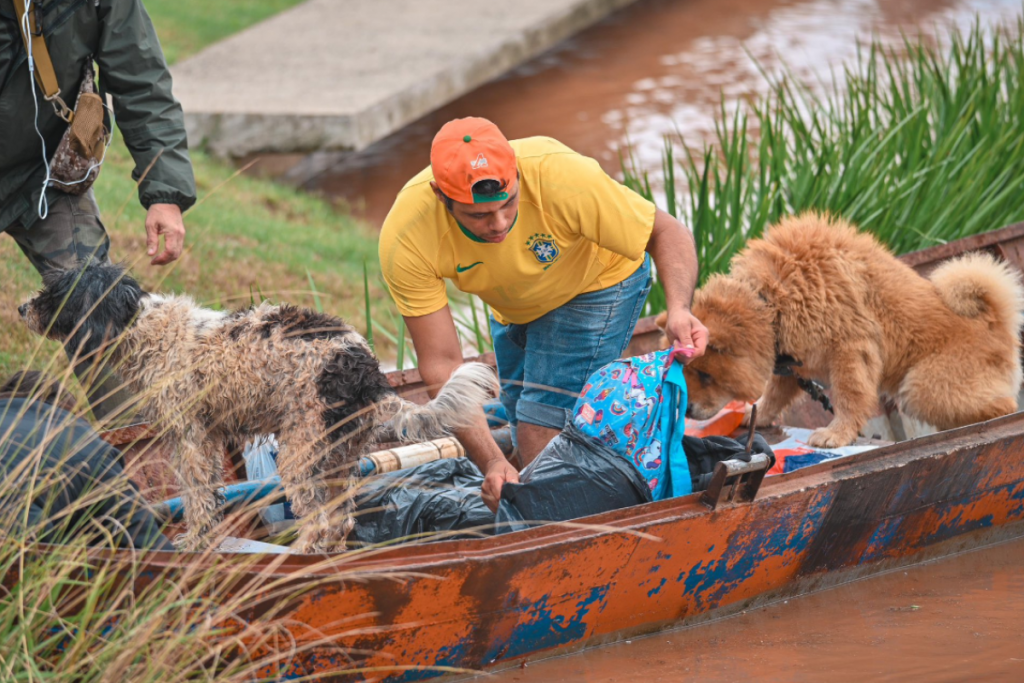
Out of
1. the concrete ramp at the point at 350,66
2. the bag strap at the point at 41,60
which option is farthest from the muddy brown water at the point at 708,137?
the bag strap at the point at 41,60

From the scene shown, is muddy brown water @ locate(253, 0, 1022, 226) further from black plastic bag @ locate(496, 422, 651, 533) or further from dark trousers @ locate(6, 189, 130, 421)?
black plastic bag @ locate(496, 422, 651, 533)

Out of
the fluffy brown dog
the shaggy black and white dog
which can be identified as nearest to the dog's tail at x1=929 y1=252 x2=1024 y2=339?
the fluffy brown dog

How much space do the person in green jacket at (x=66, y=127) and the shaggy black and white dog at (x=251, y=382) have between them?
604 millimetres

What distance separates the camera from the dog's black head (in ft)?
11.3

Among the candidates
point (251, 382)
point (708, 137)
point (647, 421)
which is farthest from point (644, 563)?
point (708, 137)

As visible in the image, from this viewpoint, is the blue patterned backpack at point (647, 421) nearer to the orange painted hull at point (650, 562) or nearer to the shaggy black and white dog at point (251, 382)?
the orange painted hull at point (650, 562)

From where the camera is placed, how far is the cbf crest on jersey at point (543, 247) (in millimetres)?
4164

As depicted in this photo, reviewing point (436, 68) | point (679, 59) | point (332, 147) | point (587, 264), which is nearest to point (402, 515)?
point (587, 264)

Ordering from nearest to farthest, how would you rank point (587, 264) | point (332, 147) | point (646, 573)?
1. point (646, 573)
2. point (587, 264)
3. point (332, 147)

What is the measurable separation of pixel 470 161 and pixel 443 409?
2.70 ft

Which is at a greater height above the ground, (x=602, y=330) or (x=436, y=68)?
(x=602, y=330)

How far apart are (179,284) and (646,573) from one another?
4950 mm

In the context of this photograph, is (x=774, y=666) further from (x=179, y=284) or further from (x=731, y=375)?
(x=179, y=284)

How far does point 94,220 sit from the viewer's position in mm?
4449
